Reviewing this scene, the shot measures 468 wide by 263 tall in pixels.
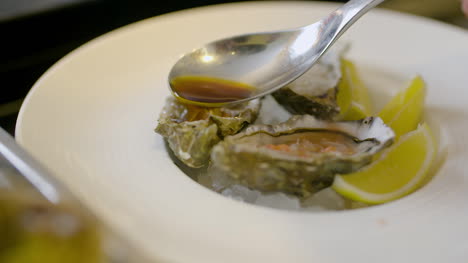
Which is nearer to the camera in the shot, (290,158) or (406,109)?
(290,158)

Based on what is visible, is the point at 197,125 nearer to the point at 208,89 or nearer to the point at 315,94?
the point at 208,89

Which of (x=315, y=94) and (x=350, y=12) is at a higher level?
(x=350, y=12)

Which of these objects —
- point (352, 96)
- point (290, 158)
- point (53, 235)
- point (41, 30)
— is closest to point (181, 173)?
point (290, 158)

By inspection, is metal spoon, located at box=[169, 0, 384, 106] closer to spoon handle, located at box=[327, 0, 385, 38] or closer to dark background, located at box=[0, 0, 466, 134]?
spoon handle, located at box=[327, 0, 385, 38]

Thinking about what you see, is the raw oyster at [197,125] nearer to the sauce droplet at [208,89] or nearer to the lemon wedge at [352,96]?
the sauce droplet at [208,89]

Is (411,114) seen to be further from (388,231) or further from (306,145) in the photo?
(388,231)

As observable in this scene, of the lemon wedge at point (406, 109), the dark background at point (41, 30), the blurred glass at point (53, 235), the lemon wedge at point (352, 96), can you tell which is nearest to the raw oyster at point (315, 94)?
the lemon wedge at point (352, 96)
